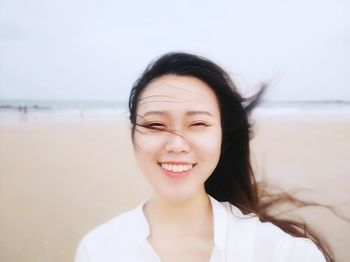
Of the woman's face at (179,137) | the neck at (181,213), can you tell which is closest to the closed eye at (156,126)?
the woman's face at (179,137)

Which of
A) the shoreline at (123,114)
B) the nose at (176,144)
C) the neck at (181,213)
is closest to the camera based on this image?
Answer: the nose at (176,144)

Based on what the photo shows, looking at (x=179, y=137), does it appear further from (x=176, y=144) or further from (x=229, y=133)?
(x=229, y=133)

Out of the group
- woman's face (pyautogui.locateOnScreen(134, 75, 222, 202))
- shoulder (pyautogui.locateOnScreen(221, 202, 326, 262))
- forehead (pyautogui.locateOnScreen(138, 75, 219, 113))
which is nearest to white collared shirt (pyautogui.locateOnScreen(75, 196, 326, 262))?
shoulder (pyautogui.locateOnScreen(221, 202, 326, 262))

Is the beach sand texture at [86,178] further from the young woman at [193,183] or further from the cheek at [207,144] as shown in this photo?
the cheek at [207,144]

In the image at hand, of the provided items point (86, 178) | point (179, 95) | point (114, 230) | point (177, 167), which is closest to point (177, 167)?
point (177, 167)

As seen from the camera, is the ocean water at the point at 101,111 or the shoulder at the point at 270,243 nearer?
the shoulder at the point at 270,243

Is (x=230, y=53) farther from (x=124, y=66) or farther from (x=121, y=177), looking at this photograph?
(x=121, y=177)

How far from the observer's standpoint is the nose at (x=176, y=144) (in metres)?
0.84

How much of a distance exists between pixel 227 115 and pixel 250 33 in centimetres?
28

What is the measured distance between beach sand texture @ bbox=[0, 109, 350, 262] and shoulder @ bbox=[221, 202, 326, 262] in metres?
0.24

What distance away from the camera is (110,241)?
97cm

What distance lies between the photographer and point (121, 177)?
1129 mm

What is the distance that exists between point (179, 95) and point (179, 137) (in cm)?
9

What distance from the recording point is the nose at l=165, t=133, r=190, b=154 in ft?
2.76
